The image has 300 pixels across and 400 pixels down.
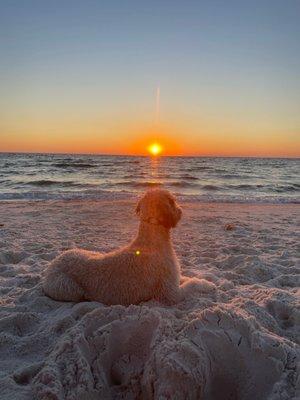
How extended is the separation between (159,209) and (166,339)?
5.34ft

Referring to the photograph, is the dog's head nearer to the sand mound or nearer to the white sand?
the white sand

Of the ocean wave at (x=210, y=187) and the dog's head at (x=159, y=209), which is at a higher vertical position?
the dog's head at (x=159, y=209)

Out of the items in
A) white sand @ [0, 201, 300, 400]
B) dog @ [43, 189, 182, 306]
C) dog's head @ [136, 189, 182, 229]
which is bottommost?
white sand @ [0, 201, 300, 400]

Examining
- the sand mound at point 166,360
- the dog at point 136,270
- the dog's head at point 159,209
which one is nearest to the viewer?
the sand mound at point 166,360

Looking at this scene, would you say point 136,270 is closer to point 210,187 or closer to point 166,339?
point 166,339

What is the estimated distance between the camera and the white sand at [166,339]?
2586 mm

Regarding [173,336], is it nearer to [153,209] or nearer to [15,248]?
[153,209]

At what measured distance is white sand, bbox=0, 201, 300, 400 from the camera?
259 cm

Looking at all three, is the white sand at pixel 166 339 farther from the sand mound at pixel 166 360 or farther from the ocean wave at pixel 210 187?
the ocean wave at pixel 210 187

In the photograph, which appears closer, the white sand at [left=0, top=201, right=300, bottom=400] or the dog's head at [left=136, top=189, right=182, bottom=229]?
the white sand at [left=0, top=201, right=300, bottom=400]

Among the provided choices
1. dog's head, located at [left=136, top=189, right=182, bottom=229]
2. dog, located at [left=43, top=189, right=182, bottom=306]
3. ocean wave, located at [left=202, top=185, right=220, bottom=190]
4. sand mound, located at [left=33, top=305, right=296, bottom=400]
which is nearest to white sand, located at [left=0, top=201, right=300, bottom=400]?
sand mound, located at [left=33, top=305, right=296, bottom=400]

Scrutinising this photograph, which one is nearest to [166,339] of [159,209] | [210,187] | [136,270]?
[136,270]

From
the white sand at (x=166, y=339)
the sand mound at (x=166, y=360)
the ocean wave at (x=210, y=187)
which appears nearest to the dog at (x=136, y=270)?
the white sand at (x=166, y=339)

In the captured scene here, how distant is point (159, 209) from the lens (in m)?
4.16
